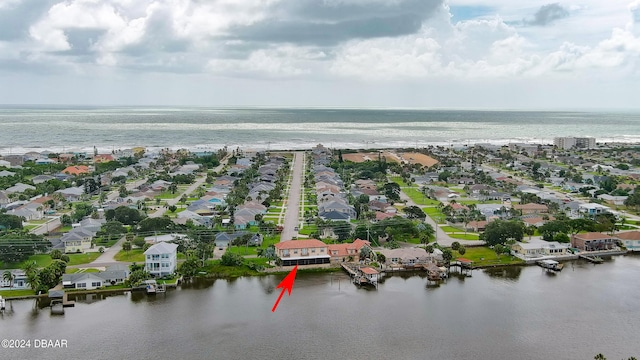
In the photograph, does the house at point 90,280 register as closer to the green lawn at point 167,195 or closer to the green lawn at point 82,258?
the green lawn at point 82,258

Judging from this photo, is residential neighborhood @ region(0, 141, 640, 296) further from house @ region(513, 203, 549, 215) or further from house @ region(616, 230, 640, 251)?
house @ region(513, 203, 549, 215)

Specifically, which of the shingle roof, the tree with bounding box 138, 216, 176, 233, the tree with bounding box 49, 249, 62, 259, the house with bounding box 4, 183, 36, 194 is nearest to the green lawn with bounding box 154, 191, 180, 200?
the house with bounding box 4, 183, 36, 194

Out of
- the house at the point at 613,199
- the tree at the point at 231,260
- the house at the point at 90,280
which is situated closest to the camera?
the house at the point at 90,280

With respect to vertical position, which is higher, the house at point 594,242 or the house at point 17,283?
the house at point 594,242

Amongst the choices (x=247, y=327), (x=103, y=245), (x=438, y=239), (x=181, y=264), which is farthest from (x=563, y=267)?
(x=103, y=245)

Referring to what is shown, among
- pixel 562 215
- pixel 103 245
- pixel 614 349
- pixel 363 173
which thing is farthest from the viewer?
pixel 363 173

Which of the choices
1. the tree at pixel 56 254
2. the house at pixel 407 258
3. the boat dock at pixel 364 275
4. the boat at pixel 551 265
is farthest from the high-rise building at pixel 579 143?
the tree at pixel 56 254

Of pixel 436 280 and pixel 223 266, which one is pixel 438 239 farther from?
pixel 223 266
